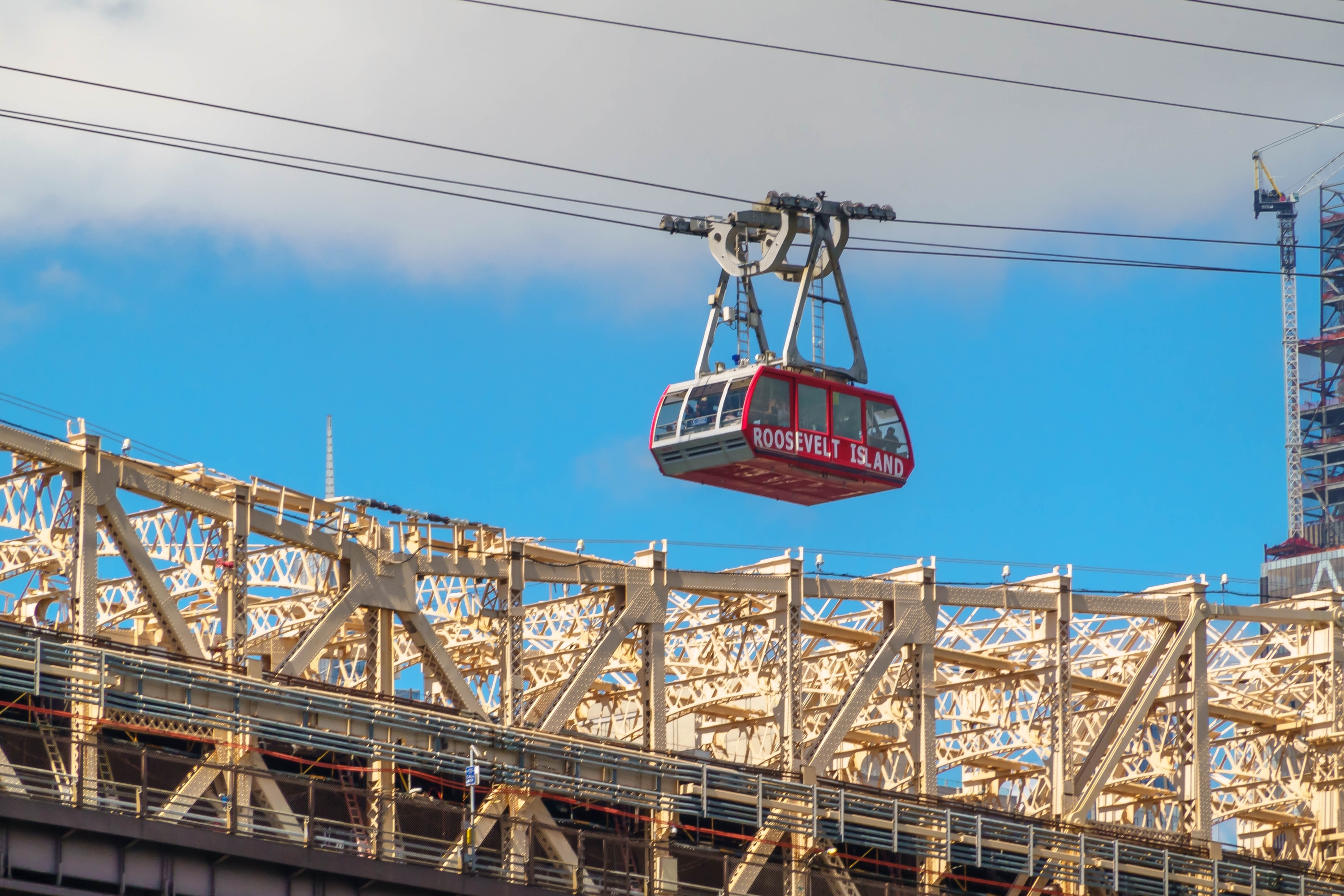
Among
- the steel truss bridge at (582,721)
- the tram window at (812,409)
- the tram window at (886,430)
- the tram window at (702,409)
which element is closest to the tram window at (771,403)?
the tram window at (812,409)

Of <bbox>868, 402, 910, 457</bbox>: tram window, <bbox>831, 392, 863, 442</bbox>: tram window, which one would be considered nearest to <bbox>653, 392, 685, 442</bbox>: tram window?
<bbox>831, 392, 863, 442</bbox>: tram window

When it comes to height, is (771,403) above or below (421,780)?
above

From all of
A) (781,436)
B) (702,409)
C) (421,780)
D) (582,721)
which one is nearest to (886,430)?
(781,436)

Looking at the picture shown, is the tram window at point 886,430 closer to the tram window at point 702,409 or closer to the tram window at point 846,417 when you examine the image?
the tram window at point 846,417

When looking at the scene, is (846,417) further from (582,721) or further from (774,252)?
(582,721)

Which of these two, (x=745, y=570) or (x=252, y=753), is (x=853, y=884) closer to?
(x=745, y=570)
